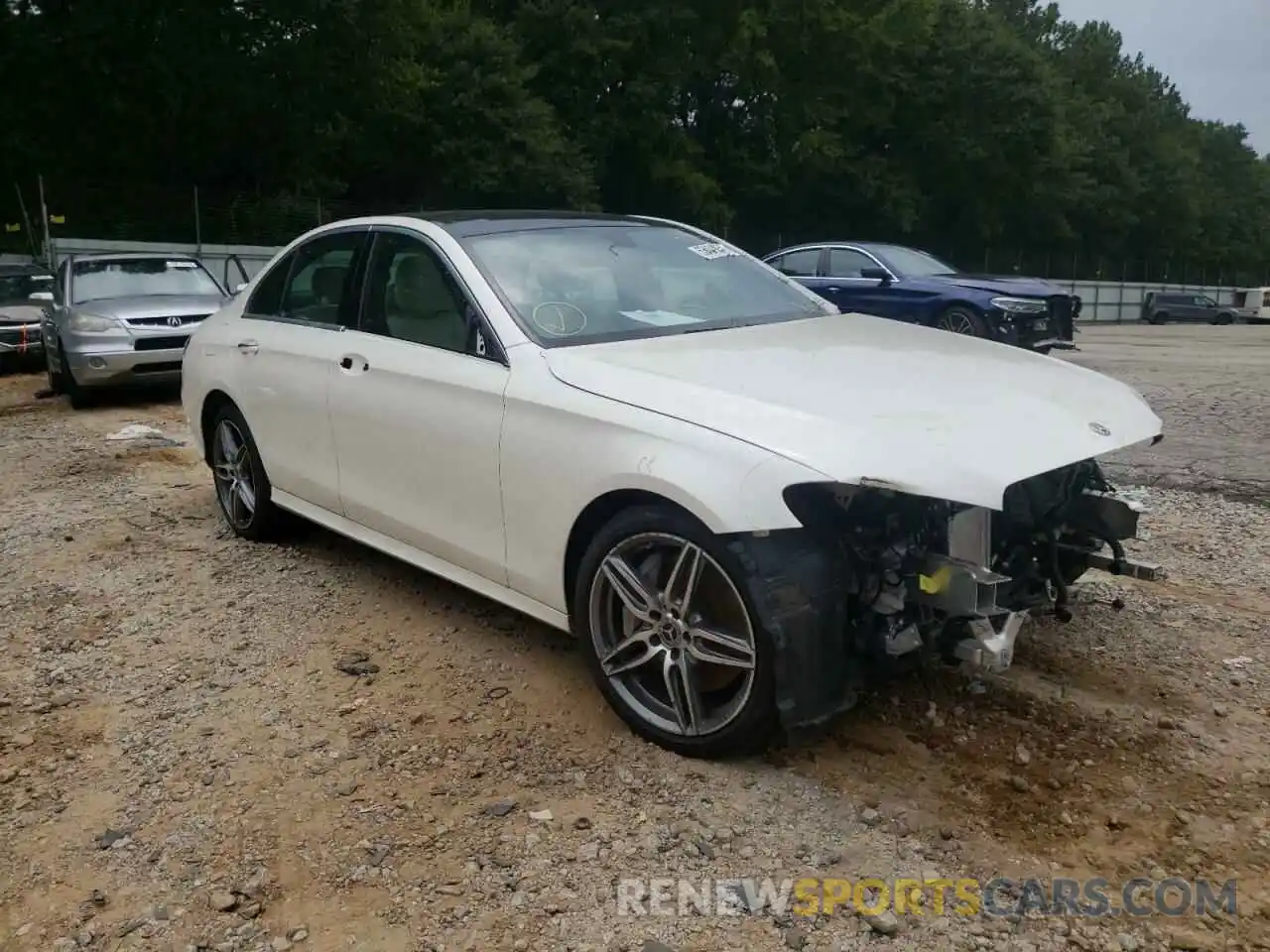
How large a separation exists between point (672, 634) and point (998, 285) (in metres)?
10.6

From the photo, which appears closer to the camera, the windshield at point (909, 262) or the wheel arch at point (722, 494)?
the wheel arch at point (722, 494)

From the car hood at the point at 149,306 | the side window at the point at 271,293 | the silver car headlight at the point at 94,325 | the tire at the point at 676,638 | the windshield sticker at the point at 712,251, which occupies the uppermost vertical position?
the windshield sticker at the point at 712,251

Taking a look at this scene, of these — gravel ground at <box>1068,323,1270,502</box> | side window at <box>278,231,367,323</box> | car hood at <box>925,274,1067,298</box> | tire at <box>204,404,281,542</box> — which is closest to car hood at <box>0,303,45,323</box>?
tire at <box>204,404,281,542</box>

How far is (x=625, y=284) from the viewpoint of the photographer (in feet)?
13.5

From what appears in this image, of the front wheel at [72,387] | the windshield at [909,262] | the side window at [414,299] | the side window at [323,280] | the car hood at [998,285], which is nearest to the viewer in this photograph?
the side window at [414,299]

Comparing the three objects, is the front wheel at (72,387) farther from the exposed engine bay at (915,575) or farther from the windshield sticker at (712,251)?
the exposed engine bay at (915,575)

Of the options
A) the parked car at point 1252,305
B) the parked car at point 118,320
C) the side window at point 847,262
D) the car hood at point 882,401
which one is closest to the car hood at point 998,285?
the side window at point 847,262

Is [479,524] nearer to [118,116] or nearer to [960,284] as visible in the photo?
[960,284]

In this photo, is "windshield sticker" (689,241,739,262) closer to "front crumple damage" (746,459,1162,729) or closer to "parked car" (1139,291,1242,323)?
"front crumple damage" (746,459,1162,729)

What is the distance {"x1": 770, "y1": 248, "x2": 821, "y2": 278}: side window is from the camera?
540 inches

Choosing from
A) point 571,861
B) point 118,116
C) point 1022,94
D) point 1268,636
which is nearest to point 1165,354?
point 1268,636

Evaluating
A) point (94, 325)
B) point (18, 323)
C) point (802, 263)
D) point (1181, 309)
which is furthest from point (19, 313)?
point (1181, 309)

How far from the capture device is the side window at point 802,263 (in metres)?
13.7

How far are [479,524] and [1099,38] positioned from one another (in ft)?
234
